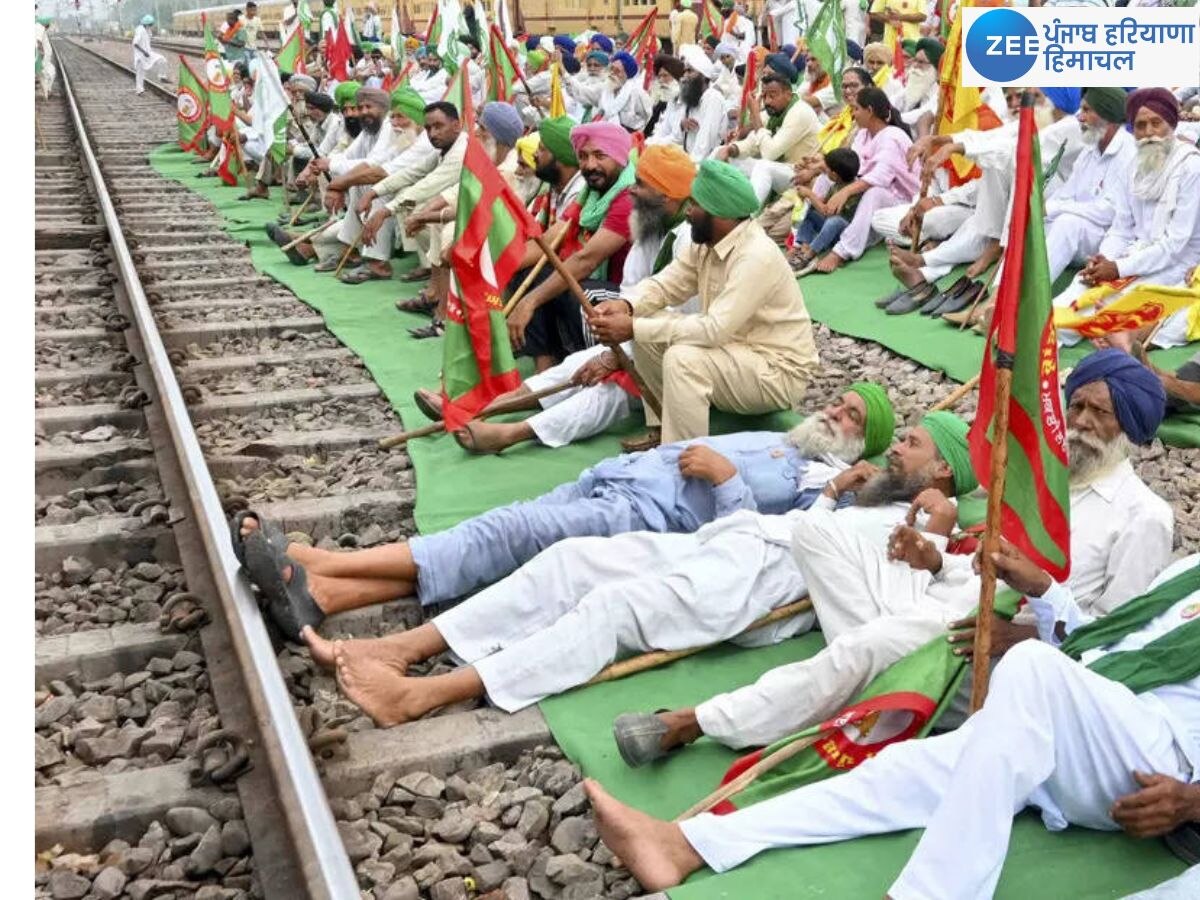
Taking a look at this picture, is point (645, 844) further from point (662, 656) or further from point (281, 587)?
point (281, 587)

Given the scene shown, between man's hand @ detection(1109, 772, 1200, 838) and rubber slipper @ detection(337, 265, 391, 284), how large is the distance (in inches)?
286

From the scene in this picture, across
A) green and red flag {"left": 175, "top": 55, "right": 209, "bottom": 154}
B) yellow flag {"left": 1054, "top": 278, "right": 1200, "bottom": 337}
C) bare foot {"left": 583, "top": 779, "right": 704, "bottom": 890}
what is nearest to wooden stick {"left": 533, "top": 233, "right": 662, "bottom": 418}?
yellow flag {"left": 1054, "top": 278, "right": 1200, "bottom": 337}

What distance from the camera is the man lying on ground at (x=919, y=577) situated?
3.23 m

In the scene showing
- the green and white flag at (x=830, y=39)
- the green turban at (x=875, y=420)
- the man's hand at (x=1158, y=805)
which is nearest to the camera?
the man's hand at (x=1158, y=805)

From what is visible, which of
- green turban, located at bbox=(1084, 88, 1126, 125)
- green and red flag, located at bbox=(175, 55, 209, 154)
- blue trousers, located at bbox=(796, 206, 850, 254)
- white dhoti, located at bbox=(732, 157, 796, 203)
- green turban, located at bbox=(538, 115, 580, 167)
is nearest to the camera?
green turban, located at bbox=(1084, 88, 1126, 125)

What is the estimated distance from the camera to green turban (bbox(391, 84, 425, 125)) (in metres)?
9.58

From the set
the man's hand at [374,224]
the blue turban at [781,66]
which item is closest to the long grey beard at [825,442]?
the man's hand at [374,224]

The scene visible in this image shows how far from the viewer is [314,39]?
25828 mm

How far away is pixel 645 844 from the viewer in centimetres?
279

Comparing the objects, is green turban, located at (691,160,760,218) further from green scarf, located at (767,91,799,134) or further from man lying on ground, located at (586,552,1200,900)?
green scarf, located at (767,91,799,134)

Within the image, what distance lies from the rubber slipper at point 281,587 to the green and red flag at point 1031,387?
2.00 metres

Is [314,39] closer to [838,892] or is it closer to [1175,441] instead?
[1175,441]

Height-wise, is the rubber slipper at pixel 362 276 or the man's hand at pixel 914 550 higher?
the rubber slipper at pixel 362 276

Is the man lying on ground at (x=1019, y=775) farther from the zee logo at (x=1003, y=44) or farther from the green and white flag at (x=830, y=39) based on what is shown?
the green and white flag at (x=830, y=39)
